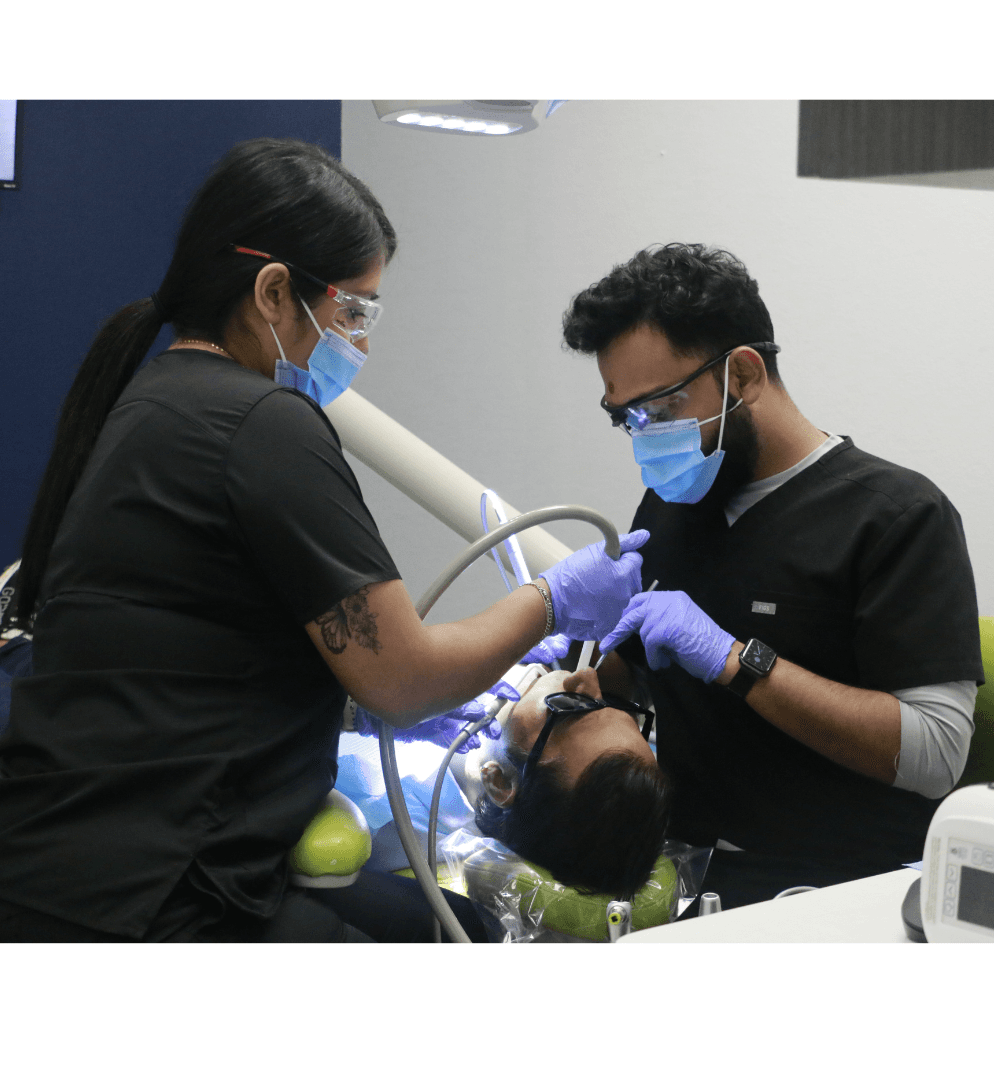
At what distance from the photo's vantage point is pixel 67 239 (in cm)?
272

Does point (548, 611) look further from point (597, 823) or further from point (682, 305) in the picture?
point (682, 305)

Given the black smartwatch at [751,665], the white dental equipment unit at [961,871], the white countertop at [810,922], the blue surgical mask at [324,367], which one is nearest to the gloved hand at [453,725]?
the black smartwatch at [751,665]

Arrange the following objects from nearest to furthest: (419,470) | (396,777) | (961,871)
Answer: (961,871)
(396,777)
(419,470)

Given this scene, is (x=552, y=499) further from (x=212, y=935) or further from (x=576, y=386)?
(x=212, y=935)

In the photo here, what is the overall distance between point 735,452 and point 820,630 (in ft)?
1.06

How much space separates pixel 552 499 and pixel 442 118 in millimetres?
1613

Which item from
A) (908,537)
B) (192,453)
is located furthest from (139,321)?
(908,537)

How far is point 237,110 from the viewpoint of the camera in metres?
2.92

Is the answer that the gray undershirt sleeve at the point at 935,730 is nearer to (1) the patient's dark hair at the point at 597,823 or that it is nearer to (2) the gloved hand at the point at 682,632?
(2) the gloved hand at the point at 682,632

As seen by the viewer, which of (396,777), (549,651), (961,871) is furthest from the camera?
(549,651)

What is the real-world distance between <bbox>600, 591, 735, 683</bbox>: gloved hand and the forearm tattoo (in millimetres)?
605

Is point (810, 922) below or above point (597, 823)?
above

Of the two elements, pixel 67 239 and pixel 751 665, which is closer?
pixel 751 665

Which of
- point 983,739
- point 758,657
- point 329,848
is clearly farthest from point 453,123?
point 983,739
